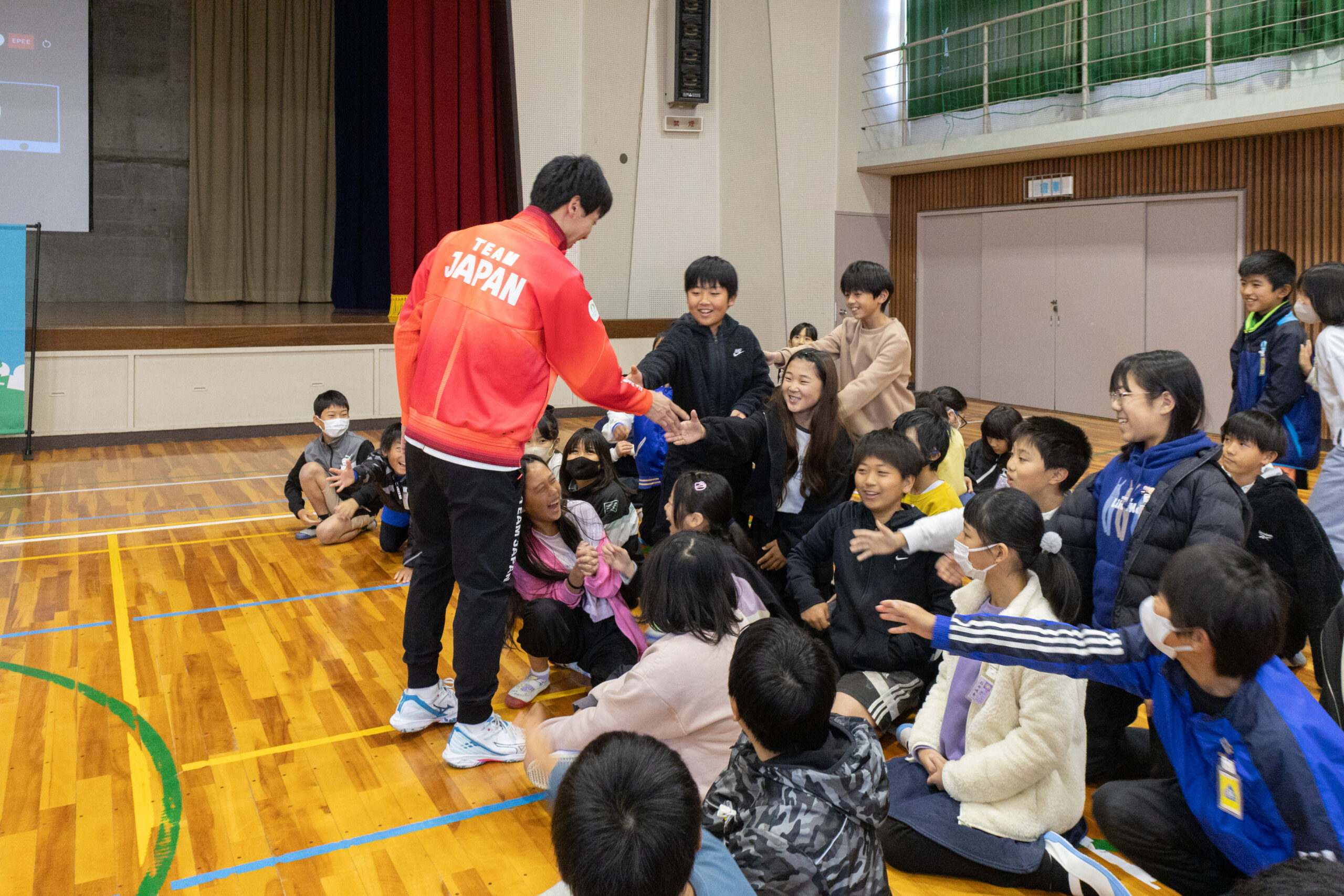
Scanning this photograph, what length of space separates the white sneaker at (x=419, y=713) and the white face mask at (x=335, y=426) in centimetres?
252

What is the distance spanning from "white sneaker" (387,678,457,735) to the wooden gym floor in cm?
5

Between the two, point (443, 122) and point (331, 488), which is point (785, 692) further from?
point (443, 122)

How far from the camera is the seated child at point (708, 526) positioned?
9.24 feet

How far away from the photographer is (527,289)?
2455mm

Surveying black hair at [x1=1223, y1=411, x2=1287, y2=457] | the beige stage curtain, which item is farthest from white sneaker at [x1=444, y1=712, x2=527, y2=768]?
the beige stage curtain

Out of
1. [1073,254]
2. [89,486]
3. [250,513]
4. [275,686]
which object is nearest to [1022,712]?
[275,686]

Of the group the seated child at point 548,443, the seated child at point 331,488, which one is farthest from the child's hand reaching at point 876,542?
the seated child at point 331,488

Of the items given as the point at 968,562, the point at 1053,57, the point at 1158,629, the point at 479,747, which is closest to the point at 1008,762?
the point at 968,562

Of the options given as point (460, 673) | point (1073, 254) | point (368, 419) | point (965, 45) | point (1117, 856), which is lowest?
point (1117, 856)

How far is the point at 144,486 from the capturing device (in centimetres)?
627

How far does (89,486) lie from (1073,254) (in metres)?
8.13

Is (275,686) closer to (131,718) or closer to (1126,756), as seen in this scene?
(131,718)

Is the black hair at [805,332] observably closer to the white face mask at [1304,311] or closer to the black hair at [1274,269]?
the black hair at [1274,269]

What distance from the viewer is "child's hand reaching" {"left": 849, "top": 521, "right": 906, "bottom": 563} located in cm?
264
